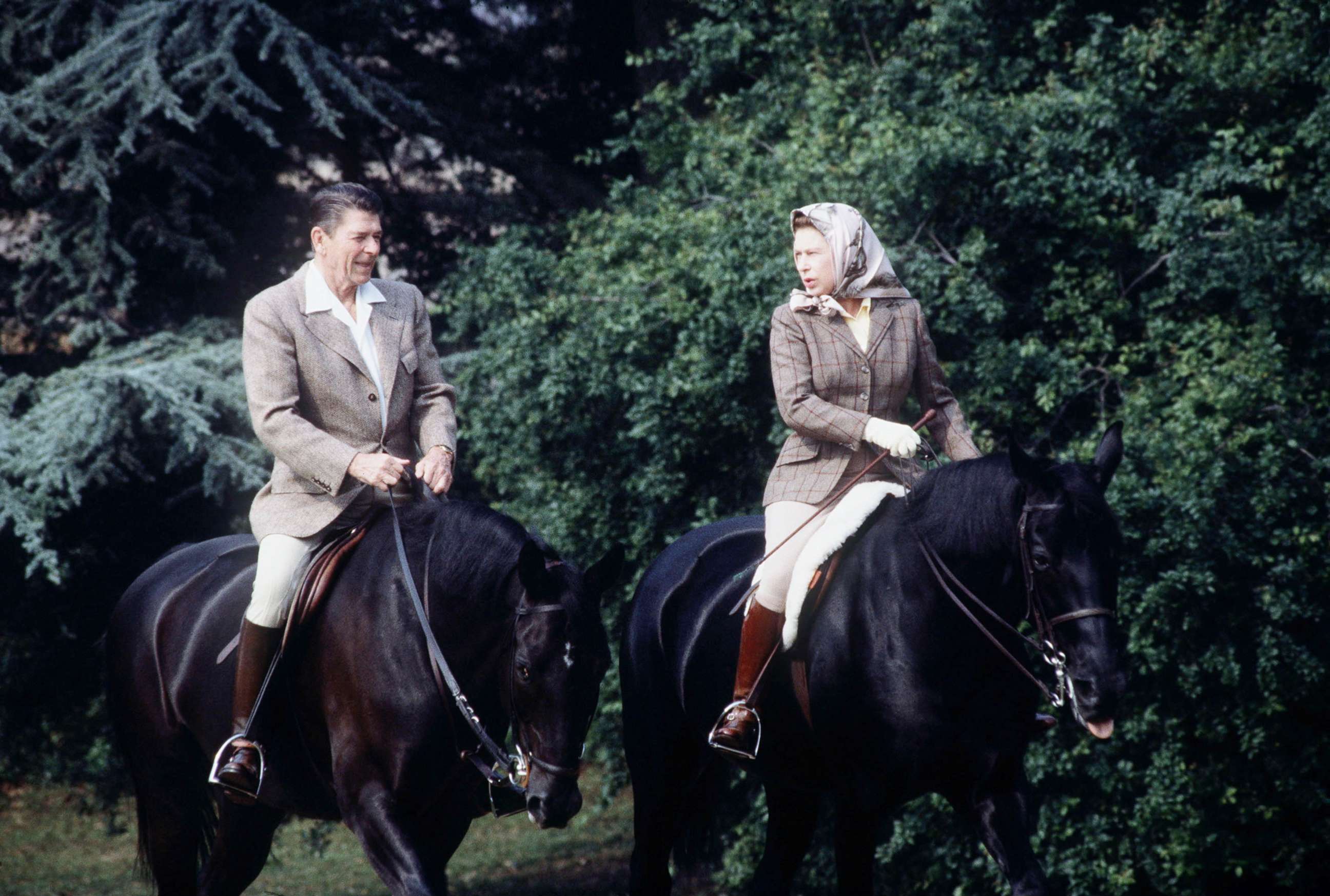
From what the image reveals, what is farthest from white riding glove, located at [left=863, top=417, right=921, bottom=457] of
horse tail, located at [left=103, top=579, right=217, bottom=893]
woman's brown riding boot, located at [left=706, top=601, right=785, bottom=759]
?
horse tail, located at [left=103, top=579, right=217, bottom=893]

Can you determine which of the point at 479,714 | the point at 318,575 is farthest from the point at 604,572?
the point at 318,575

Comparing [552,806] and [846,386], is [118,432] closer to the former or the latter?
[846,386]

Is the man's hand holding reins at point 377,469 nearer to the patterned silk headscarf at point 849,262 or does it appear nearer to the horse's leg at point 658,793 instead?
the patterned silk headscarf at point 849,262

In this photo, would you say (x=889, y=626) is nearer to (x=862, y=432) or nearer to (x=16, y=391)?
(x=862, y=432)

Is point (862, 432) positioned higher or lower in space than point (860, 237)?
lower

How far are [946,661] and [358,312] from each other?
231 centimetres

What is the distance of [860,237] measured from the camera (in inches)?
191

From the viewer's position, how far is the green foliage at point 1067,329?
809 centimetres

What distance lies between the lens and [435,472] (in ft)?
15.2

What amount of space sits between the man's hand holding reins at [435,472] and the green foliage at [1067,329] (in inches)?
177

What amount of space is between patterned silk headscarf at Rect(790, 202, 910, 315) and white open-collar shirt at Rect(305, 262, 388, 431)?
1475 mm

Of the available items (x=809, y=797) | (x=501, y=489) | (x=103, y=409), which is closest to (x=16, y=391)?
(x=103, y=409)

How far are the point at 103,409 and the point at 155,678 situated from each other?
5055mm

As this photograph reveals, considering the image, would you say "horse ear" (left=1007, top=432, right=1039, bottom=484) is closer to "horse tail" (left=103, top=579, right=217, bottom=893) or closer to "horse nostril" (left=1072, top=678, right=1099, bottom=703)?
"horse nostril" (left=1072, top=678, right=1099, bottom=703)
